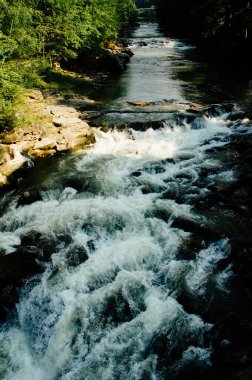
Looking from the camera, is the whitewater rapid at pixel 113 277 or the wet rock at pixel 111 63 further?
the wet rock at pixel 111 63

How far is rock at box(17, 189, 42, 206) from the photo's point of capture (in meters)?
10.9

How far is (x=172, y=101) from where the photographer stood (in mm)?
18859

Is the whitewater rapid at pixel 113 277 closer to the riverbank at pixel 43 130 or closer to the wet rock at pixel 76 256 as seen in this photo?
the wet rock at pixel 76 256

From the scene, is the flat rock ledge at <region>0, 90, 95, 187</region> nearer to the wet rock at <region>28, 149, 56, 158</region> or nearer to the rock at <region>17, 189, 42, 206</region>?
the wet rock at <region>28, 149, 56, 158</region>

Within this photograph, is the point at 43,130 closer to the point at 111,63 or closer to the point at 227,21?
the point at 111,63

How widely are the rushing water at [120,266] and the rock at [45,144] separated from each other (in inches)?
39.4

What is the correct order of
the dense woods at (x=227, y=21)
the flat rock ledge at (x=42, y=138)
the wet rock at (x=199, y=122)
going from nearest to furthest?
the flat rock ledge at (x=42, y=138)
the wet rock at (x=199, y=122)
the dense woods at (x=227, y=21)

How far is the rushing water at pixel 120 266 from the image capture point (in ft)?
20.4

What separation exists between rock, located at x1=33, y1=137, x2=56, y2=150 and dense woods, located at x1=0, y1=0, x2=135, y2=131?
1.31m

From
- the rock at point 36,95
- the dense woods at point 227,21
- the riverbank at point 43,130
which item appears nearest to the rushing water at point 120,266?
the riverbank at point 43,130

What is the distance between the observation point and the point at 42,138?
13.8 metres

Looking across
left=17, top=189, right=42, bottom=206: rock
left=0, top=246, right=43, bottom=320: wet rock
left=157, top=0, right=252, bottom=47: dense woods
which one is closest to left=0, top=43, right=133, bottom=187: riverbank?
left=17, top=189, right=42, bottom=206: rock

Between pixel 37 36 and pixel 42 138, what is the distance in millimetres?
9564

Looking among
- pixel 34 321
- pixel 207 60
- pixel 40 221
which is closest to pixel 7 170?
pixel 40 221
